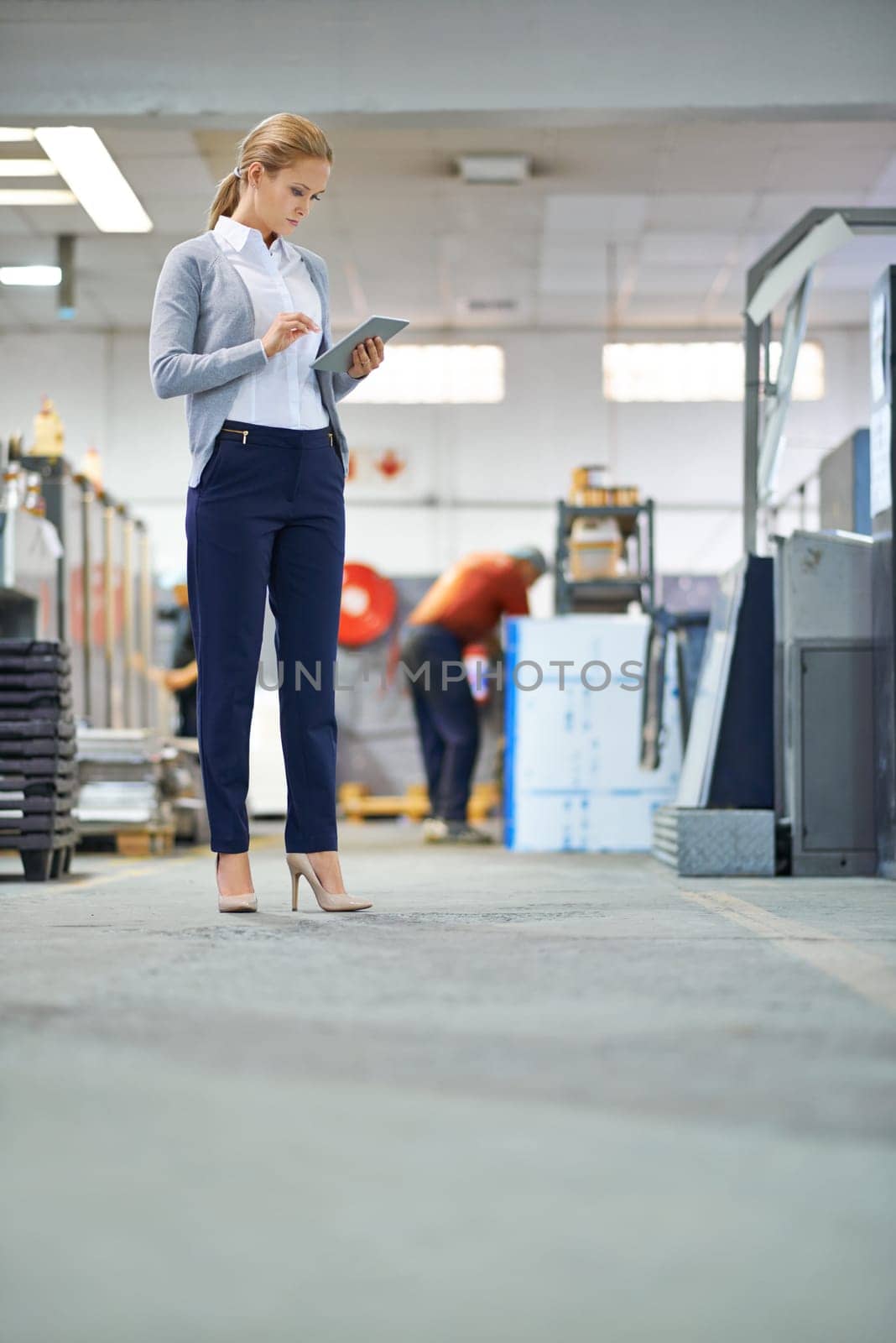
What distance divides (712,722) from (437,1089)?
3.83 metres

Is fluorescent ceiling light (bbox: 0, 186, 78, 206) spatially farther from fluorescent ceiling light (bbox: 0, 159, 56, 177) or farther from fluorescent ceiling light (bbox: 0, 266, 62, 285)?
fluorescent ceiling light (bbox: 0, 266, 62, 285)

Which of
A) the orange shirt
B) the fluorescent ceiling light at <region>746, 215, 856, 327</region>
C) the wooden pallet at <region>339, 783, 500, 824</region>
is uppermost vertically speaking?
the fluorescent ceiling light at <region>746, 215, 856, 327</region>

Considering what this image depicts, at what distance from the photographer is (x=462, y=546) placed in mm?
15031

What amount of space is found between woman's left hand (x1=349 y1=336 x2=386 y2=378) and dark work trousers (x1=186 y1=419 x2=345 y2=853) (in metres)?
0.15

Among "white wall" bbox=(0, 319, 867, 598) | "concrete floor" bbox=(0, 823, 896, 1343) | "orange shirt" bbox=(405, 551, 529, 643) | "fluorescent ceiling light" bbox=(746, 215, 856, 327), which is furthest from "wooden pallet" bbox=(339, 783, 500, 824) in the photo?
"concrete floor" bbox=(0, 823, 896, 1343)

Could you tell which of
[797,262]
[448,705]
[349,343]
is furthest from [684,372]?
[349,343]

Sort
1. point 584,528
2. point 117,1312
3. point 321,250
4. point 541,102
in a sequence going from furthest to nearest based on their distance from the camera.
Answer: point 321,250 < point 584,528 < point 541,102 < point 117,1312

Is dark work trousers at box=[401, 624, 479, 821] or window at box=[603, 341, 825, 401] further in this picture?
window at box=[603, 341, 825, 401]

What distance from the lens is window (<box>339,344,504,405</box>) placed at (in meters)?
15.0

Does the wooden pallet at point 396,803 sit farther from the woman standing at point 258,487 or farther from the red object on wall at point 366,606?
the woman standing at point 258,487

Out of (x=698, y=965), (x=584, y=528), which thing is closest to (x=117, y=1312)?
(x=698, y=965)

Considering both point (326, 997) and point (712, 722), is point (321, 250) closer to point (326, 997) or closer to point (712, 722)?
point (712, 722)

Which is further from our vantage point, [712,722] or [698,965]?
[712,722]

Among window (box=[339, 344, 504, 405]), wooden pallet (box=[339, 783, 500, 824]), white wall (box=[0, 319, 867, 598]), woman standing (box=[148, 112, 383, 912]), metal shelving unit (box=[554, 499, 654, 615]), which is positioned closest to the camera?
woman standing (box=[148, 112, 383, 912])
